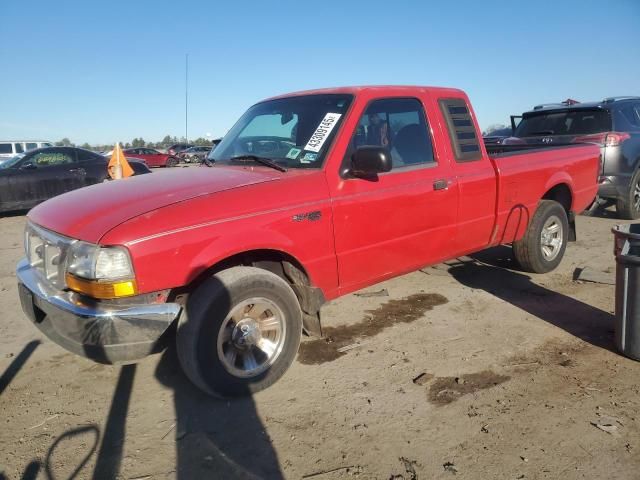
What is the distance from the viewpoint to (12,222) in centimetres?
962

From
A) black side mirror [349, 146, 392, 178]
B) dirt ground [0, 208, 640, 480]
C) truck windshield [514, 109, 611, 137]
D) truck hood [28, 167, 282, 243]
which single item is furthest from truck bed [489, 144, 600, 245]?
truck hood [28, 167, 282, 243]

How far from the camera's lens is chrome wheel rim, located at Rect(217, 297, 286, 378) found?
2.90 meters

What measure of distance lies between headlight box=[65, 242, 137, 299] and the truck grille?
21 cm

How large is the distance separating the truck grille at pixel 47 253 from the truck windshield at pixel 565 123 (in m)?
7.61

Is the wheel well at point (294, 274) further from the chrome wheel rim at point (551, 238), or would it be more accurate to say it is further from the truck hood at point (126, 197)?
the chrome wheel rim at point (551, 238)

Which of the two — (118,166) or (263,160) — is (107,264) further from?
(118,166)

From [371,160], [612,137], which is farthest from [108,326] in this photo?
[612,137]

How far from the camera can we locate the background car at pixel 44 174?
32.5 ft

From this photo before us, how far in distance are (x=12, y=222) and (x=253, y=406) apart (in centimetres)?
909

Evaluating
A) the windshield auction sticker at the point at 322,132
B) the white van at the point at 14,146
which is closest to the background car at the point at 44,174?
the windshield auction sticker at the point at 322,132

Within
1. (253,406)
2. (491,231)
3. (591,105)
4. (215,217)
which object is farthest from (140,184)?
(591,105)

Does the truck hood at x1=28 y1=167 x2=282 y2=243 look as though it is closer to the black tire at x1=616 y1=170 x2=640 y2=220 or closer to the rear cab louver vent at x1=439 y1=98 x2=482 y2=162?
the rear cab louver vent at x1=439 y1=98 x2=482 y2=162

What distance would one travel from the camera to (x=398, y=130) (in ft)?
12.5

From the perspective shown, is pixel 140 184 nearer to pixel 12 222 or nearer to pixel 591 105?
pixel 591 105
